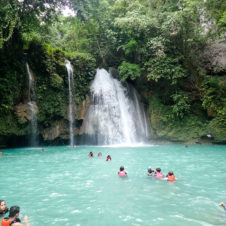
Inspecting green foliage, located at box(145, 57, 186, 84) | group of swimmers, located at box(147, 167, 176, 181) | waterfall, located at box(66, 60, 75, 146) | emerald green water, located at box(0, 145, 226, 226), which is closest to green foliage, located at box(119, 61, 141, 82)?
green foliage, located at box(145, 57, 186, 84)

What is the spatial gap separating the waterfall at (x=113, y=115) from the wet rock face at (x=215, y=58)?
22.9 ft

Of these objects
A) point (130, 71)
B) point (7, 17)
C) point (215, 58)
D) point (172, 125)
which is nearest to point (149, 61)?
point (130, 71)

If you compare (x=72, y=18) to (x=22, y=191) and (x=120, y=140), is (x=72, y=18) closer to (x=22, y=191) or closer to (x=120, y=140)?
(x=120, y=140)

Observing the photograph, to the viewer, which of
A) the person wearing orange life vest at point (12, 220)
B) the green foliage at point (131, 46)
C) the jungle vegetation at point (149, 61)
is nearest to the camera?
the person wearing orange life vest at point (12, 220)

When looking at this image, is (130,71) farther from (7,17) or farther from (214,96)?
(7,17)

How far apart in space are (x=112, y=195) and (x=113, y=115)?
13.6m

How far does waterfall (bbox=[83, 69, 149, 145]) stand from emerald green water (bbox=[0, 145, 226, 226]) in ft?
29.9

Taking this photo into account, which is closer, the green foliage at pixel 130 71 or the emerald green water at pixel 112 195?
the emerald green water at pixel 112 195

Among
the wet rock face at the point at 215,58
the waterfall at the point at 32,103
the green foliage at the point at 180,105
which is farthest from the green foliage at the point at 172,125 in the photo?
the waterfall at the point at 32,103

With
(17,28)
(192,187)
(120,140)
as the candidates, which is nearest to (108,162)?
(192,187)

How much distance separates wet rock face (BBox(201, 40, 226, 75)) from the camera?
59.4 ft

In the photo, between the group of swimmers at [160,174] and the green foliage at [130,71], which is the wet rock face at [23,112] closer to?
the green foliage at [130,71]

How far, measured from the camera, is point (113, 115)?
62.6 ft

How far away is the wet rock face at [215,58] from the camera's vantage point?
1809cm
